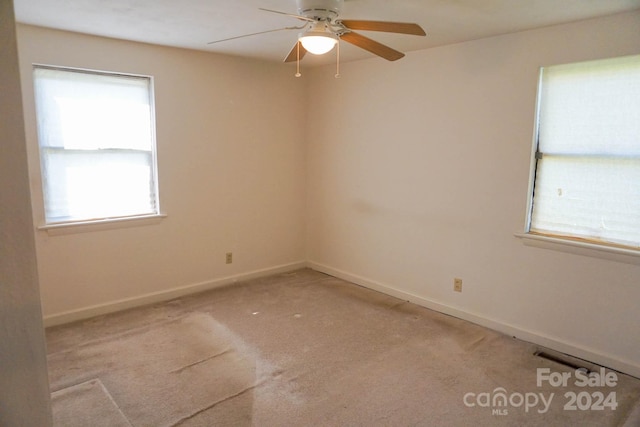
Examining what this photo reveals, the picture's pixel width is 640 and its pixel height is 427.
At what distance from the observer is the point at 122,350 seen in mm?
2967

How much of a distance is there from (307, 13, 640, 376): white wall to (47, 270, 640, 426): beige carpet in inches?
12.0

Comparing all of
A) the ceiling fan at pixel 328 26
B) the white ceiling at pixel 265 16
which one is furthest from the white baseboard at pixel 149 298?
the ceiling fan at pixel 328 26

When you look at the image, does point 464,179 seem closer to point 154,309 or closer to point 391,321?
point 391,321

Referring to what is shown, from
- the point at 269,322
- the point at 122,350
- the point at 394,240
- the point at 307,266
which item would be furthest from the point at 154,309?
the point at 394,240

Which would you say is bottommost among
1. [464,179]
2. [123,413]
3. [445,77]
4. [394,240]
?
[123,413]

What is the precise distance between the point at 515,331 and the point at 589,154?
1.47 m

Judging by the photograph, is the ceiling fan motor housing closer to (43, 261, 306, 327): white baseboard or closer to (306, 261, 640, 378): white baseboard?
(306, 261, 640, 378): white baseboard

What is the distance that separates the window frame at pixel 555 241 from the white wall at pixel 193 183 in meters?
2.63

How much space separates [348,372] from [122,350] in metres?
1.68

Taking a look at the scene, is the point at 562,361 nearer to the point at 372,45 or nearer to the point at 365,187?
the point at 365,187

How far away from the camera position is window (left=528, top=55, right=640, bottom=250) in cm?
265

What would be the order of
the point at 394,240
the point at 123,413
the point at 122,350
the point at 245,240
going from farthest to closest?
the point at 245,240 < the point at 394,240 < the point at 122,350 < the point at 123,413

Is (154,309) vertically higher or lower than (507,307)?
lower

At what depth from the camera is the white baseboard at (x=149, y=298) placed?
11.1 feet
